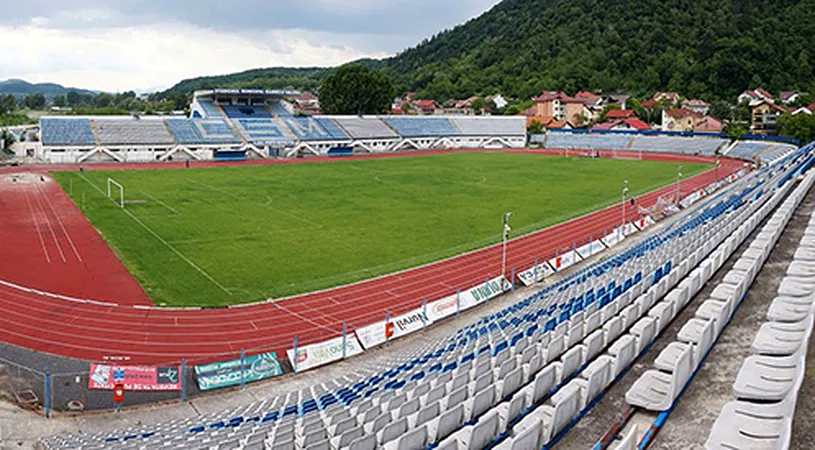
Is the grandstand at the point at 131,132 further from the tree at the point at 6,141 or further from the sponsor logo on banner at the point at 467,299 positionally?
the sponsor logo on banner at the point at 467,299

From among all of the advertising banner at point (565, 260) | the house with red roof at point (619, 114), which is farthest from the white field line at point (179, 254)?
the house with red roof at point (619, 114)

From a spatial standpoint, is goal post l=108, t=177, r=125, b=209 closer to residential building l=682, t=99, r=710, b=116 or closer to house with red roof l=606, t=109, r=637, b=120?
house with red roof l=606, t=109, r=637, b=120

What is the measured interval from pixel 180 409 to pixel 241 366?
193 centimetres

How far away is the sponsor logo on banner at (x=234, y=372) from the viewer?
17578mm

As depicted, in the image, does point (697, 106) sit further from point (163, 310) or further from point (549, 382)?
point (549, 382)

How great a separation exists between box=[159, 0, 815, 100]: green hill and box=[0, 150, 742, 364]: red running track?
12446 centimetres

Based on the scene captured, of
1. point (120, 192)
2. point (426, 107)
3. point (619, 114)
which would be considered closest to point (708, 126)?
point (619, 114)

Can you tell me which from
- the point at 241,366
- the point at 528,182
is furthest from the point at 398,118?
the point at 241,366

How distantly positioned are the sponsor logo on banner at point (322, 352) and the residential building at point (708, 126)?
10755 centimetres

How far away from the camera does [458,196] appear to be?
167 ft

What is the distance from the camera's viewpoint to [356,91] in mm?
107375

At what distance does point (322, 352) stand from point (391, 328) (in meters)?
2.74

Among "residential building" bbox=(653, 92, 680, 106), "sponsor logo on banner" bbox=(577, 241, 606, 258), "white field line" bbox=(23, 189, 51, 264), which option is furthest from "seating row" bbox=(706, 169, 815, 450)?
"residential building" bbox=(653, 92, 680, 106)

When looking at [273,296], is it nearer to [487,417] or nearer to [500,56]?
[487,417]
